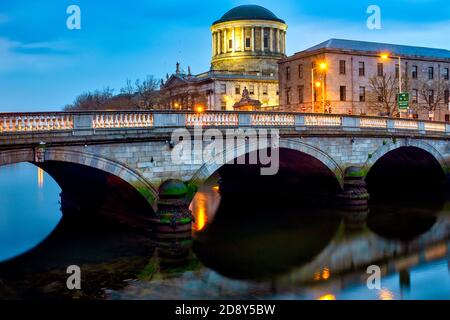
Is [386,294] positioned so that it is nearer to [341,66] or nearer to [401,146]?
[401,146]

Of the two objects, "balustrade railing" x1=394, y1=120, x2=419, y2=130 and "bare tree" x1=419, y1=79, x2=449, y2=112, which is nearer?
"balustrade railing" x1=394, y1=120, x2=419, y2=130

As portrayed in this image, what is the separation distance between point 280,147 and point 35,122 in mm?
13034

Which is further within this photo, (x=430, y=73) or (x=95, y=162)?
(x=430, y=73)

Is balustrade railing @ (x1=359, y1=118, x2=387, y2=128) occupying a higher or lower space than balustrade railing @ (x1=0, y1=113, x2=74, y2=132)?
higher

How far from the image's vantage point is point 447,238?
1033 inches

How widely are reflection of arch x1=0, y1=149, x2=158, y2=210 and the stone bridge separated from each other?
0.04 metres

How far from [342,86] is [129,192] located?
44.0 meters

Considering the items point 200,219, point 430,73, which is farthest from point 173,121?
point 430,73

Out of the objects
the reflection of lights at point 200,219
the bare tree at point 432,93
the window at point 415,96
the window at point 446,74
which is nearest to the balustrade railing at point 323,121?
the reflection of lights at point 200,219

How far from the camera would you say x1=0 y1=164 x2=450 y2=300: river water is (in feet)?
59.9

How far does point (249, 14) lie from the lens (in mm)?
111500

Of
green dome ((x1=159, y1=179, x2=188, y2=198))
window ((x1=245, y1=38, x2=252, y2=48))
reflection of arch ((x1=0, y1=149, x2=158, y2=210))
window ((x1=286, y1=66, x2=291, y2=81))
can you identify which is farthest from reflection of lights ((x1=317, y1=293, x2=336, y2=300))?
window ((x1=245, y1=38, x2=252, y2=48))

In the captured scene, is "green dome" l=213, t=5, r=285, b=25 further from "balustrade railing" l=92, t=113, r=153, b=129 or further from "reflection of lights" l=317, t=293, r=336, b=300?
"reflection of lights" l=317, t=293, r=336, b=300

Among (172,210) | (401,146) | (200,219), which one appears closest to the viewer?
(172,210)
